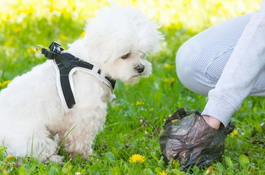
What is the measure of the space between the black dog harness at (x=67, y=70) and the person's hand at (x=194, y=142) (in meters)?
0.54

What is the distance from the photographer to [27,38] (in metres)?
5.32

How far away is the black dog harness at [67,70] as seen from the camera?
288 centimetres

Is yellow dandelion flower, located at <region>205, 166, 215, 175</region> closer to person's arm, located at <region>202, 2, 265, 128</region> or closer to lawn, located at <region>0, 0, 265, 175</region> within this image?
lawn, located at <region>0, 0, 265, 175</region>

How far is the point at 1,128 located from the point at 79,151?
476 mm

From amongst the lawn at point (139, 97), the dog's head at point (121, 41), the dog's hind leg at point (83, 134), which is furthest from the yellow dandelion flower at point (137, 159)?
the dog's head at point (121, 41)

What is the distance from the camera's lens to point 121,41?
110 inches

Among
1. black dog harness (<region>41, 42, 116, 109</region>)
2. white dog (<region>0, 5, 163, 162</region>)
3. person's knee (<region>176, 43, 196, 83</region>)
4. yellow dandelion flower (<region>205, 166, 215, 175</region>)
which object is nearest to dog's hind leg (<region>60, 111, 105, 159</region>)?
white dog (<region>0, 5, 163, 162</region>)

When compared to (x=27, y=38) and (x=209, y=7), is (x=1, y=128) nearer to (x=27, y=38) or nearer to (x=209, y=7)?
(x=27, y=38)

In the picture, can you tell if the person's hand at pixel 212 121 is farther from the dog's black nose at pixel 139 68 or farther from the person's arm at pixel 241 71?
the dog's black nose at pixel 139 68

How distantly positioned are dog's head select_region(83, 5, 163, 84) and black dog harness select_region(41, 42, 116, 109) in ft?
0.19

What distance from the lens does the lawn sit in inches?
107

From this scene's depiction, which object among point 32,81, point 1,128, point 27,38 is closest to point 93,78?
point 32,81

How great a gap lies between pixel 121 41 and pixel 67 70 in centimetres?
37

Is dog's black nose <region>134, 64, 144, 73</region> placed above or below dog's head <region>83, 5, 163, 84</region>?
below
